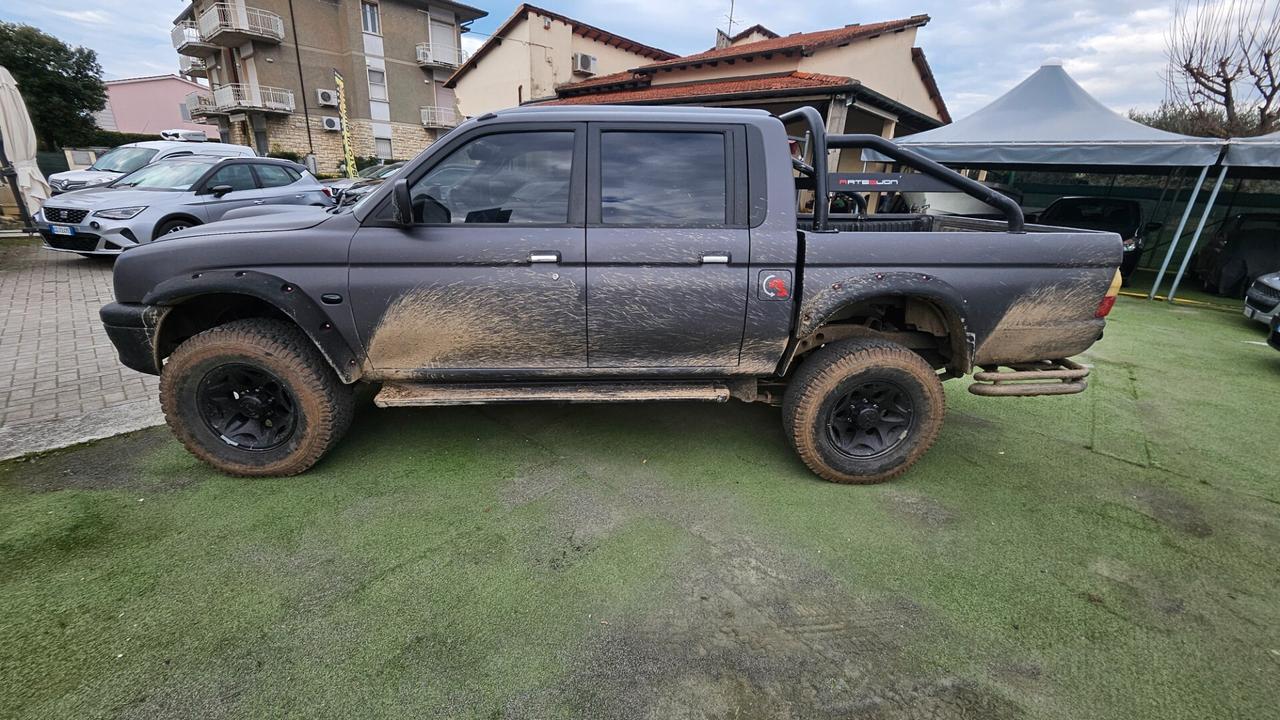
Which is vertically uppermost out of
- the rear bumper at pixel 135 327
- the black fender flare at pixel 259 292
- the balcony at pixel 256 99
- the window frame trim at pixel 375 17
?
the window frame trim at pixel 375 17

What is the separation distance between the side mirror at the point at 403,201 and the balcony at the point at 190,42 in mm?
36109

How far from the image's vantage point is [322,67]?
28281 mm

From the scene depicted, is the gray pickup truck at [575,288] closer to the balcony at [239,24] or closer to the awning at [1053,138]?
the awning at [1053,138]

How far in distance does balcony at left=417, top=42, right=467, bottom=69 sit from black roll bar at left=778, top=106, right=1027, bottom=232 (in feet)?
112

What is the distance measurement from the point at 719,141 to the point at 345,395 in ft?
8.07

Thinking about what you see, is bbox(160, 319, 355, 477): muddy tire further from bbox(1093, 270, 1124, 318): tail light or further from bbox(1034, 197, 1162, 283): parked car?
bbox(1034, 197, 1162, 283): parked car

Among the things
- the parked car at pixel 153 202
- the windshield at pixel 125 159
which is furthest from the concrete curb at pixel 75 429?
the windshield at pixel 125 159

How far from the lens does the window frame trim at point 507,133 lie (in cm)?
274

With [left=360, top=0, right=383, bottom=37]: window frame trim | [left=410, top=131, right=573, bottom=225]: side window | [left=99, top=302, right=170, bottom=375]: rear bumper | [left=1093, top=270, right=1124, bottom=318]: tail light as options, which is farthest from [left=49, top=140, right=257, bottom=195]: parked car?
[left=360, top=0, right=383, bottom=37]: window frame trim

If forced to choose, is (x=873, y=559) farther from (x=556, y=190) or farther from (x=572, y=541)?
(x=556, y=190)

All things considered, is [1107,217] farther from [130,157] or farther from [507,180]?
[130,157]

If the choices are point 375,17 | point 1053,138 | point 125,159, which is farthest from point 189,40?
point 1053,138

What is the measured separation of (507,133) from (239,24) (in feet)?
107

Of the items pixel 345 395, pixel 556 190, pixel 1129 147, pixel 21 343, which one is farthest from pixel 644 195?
pixel 1129 147
